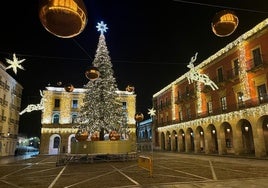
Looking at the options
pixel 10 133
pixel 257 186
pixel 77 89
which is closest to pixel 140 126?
pixel 77 89

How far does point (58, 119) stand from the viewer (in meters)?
38.0

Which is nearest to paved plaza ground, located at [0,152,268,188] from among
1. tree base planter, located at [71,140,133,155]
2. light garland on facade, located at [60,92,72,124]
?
tree base planter, located at [71,140,133,155]

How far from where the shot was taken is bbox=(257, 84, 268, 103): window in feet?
61.2

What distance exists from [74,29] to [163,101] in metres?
36.8

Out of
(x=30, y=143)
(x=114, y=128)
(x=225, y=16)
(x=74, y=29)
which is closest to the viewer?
(x=74, y=29)

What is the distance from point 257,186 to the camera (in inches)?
281

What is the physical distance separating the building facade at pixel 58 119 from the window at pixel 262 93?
71.7ft

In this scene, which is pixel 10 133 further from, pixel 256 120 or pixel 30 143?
pixel 30 143

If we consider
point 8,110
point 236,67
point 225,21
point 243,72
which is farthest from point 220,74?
point 8,110

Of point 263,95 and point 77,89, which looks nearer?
point 263,95

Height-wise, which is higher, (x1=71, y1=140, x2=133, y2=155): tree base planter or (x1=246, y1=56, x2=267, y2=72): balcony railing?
(x1=246, y1=56, x2=267, y2=72): balcony railing

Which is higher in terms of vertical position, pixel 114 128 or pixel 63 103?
pixel 63 103

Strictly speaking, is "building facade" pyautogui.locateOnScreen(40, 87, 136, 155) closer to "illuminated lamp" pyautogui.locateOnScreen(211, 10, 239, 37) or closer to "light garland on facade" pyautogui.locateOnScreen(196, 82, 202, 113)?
"light garland on facade" pyautogui.locateOnScreen(196, 82, 202, 113)

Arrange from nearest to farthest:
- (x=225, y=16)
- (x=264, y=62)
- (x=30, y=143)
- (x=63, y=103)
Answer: (x=225, y=16)
(x=264, y=62)
(x=63, y=103)
(x=30, y=143)
